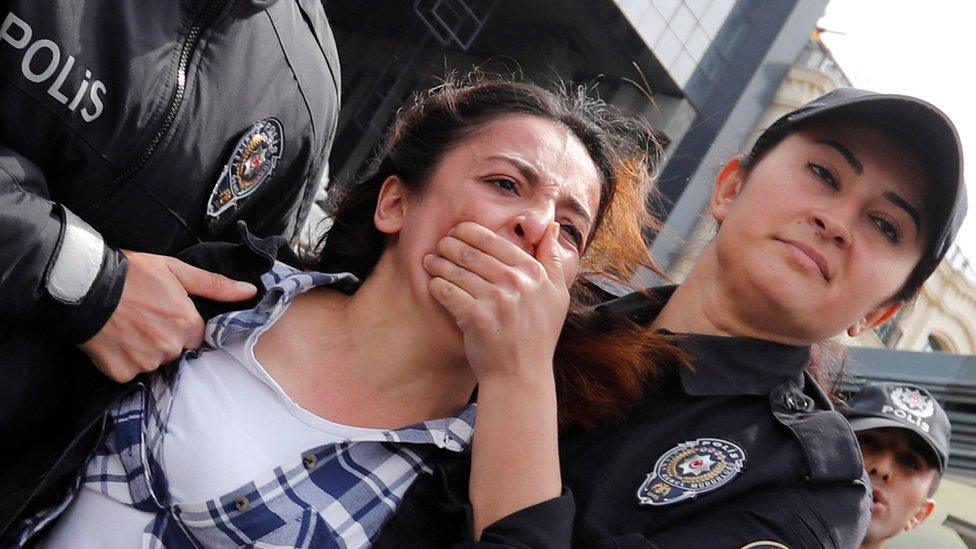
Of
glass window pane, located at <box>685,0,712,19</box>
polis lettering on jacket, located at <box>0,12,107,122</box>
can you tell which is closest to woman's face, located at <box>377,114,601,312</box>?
polis lettering on jacket, located at <box>0,12,107,122</box>

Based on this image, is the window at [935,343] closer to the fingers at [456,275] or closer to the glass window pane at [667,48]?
the glass window pane at [667,48]

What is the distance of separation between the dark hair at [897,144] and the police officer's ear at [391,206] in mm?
752

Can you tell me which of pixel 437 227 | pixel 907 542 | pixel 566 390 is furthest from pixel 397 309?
pixel 907 542

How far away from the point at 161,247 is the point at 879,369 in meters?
8.46

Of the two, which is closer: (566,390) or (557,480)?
(557,480)

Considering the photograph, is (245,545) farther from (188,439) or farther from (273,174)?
(273,174)

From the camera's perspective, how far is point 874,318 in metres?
2.36

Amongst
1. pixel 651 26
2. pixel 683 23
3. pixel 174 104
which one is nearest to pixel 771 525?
pixel 174 104

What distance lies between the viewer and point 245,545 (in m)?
1.90

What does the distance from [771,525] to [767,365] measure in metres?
0.40

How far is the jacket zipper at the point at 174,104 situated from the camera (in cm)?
198

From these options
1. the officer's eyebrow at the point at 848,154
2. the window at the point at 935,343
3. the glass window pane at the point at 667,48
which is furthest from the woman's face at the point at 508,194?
the window at the point at 935,343

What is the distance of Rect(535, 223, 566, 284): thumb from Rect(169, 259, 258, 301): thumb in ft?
1.83

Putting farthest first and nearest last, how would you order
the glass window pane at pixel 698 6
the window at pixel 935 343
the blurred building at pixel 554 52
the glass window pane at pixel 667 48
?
1. the window at pixel 935 343
2. the glass window pane at pixel 698 6
3. the glass window pane at pixel 667 48
4. the blurred building at pixel 554 52
